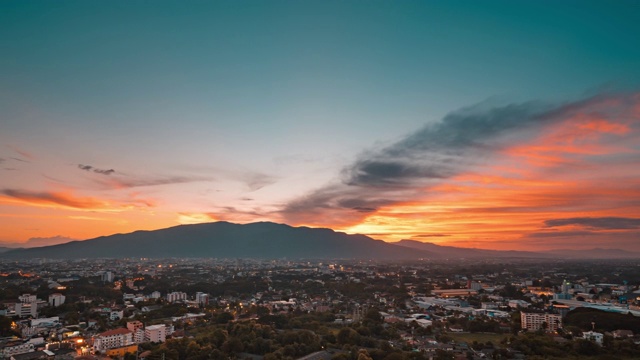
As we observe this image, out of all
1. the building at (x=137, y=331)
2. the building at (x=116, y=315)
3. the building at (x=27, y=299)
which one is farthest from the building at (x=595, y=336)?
the building at (x=27, y=299)

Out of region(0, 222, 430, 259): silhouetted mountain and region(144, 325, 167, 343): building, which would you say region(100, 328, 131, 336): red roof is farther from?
region(0, 222, 430, 259): silhouetted mountain

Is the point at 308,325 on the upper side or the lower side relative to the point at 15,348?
upper

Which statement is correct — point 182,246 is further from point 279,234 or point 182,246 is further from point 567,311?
point 567,311

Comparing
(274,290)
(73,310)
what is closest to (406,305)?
(274,290)

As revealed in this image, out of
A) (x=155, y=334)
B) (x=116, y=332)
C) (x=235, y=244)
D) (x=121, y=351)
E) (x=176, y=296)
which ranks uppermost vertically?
(x=235, y=244)

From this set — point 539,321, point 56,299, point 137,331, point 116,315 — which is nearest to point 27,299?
point 56,299

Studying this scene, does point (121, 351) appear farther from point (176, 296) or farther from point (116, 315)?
point (176, 296)
